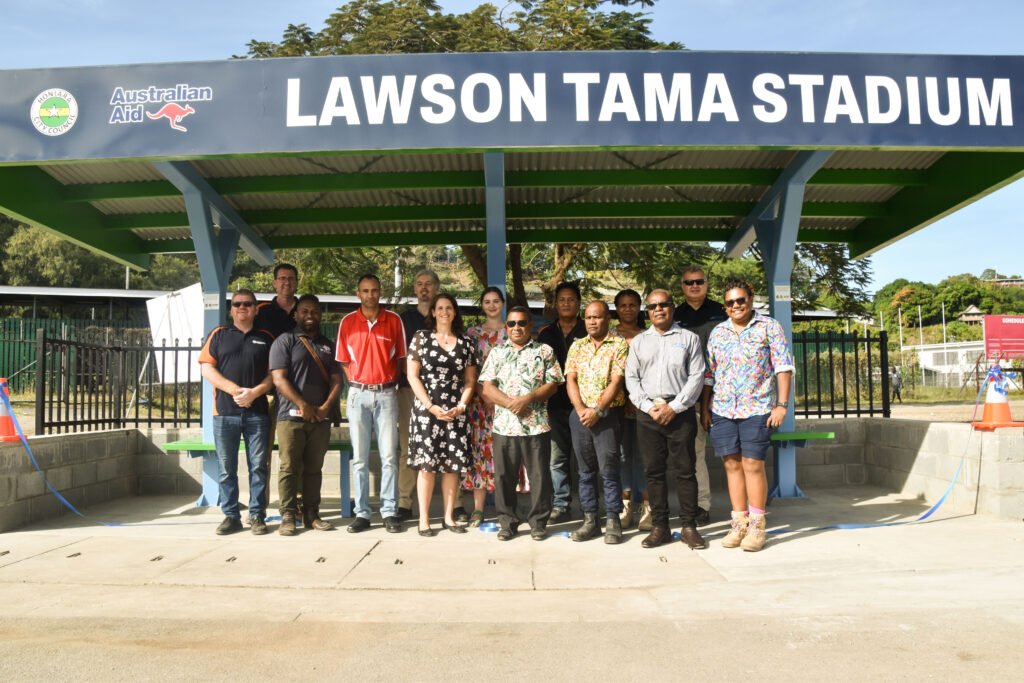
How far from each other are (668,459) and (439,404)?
1.78m

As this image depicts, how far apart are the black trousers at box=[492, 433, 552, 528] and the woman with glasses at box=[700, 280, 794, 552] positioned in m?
1.29

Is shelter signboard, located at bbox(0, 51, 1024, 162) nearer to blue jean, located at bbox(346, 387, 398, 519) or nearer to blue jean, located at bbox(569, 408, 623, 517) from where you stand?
blue jean, located at bbox(346, 387, 398, 519)

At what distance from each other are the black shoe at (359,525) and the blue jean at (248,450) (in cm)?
75

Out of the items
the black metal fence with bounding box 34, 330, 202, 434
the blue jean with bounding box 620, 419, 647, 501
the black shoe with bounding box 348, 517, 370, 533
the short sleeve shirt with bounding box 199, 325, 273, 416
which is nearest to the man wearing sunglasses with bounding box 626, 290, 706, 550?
the blue jean with bounding box 620, 419, 647, 501

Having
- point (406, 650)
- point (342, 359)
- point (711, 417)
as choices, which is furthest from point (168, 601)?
point (711, 417)

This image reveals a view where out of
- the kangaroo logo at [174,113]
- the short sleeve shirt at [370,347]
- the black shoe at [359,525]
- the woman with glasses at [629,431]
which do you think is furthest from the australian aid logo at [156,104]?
the woman with glasses at [629,431]

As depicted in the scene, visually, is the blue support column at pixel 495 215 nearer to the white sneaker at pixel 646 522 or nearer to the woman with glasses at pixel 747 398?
the woman with glasses at pixel 747 398

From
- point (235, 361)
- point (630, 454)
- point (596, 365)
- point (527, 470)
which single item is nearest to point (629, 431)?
point (630, 454)

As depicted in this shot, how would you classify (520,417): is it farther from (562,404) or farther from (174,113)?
(174,113)

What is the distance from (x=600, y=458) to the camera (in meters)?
5.78

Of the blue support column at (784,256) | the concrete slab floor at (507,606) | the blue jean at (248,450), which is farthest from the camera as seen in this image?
the blue support column at (784,256)

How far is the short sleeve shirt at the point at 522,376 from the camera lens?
19.0 feet

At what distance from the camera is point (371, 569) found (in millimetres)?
5012

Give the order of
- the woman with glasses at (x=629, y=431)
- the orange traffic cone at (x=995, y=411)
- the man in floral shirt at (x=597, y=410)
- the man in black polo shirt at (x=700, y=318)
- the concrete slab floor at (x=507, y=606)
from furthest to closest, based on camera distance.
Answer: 1. the orange traffic cone at (x=995, y=411)
2. the man in black polo shirt at (x=700, y=318)
3. the woman with glasses at (x=629, y=431)
4. the man in floral shirt at (x=597, y=410)
5. the concrete slab floor at (x=507, y=606)
